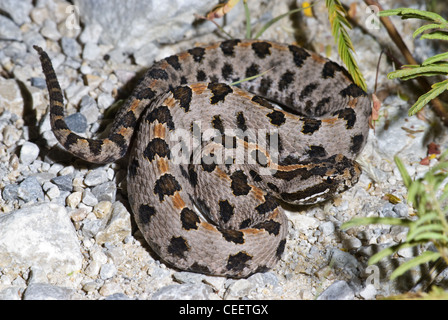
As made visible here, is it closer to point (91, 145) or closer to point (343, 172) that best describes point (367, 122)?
point (343, 172)

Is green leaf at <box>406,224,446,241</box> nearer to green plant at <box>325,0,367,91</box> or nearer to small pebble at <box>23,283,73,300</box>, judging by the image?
green plant at <box>325,0,367,91</box>

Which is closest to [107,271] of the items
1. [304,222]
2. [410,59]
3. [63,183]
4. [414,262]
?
[63,183]

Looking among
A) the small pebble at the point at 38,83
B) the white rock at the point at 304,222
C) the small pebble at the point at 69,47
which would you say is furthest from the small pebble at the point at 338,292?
the small pebble at the point at 69,47

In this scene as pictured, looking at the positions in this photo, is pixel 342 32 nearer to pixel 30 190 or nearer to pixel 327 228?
pixel 327 228

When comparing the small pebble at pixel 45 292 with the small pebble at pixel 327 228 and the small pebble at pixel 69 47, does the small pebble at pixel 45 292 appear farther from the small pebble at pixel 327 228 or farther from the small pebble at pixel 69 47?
the small pebble at pixel 69 47

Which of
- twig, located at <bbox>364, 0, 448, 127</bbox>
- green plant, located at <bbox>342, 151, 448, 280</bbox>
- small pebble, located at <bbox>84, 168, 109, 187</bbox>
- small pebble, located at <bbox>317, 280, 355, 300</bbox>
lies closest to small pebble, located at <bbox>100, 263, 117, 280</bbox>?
small pebble, located at <bbox>84, 168, 109, 187</bbox>

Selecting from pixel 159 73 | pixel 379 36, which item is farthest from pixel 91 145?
pixel 379 36
